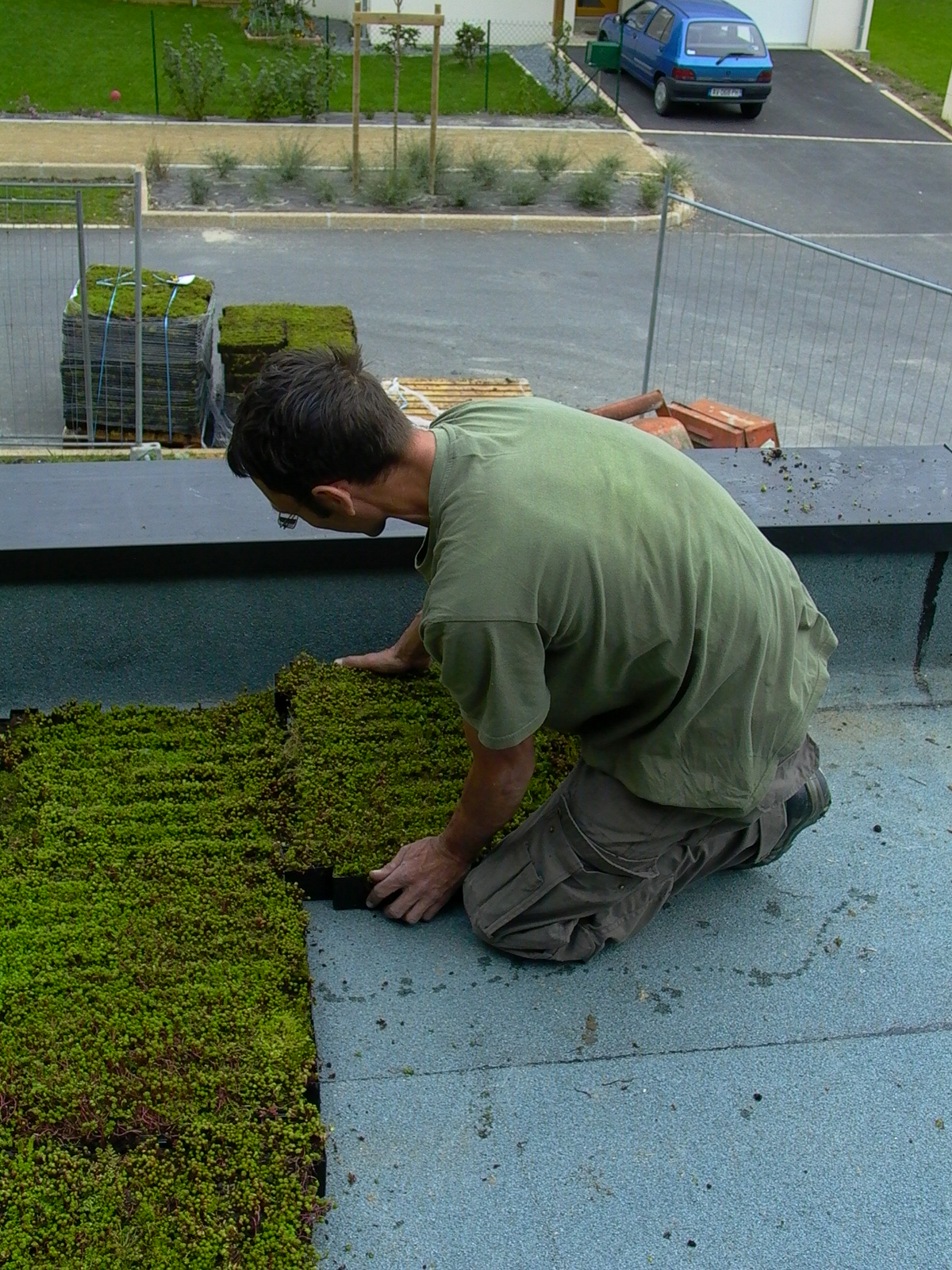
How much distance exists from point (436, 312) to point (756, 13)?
16647 mm

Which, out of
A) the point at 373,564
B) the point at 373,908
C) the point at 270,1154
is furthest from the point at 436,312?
the point at 270,1154

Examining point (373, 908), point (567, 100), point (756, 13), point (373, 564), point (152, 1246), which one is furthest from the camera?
point (756, 13)

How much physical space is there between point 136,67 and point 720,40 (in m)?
9.84

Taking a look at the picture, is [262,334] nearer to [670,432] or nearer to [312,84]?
[670,432]

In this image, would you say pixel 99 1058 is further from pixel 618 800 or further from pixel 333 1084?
pixel 618 800

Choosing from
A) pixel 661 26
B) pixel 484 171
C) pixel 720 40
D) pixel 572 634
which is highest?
pixel 661 26

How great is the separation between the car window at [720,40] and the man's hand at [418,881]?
62.5 feet

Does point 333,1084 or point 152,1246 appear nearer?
point 152,1246

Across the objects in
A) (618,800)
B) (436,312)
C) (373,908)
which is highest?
(618,800)

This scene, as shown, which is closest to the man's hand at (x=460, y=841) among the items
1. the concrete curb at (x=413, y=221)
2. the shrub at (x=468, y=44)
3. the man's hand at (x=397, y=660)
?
the man's hand at (x=397, y=660)

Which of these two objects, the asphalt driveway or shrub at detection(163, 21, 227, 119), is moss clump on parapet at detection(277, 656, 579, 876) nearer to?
shrub at detection(163, 21, 227, 119)

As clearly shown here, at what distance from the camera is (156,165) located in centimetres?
1506

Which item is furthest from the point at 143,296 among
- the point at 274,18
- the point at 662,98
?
the point at 274,18

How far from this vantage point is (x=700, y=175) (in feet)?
54.7
